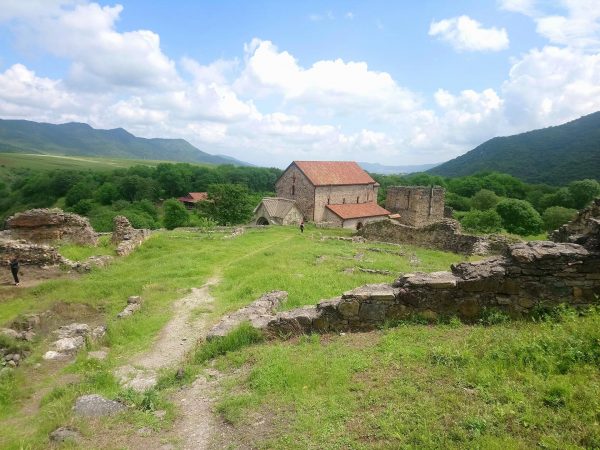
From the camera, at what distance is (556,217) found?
54625 mm

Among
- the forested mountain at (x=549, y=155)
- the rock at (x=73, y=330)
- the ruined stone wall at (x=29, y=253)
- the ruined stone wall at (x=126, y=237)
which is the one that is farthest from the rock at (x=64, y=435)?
the forested mountain at (x=549, y=155)

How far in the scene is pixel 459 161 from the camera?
176 meters

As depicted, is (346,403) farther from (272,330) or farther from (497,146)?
(497,146)

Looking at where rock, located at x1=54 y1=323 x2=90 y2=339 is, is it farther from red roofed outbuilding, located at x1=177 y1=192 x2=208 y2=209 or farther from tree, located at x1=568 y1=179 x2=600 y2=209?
red roofed outbuilding, located at x1=177 y1=192 x2=208 y2=209

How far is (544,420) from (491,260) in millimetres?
4356

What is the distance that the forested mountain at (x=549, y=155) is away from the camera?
92.6m

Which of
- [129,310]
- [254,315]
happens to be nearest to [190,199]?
[129,310]

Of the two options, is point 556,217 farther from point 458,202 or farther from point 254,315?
point 254,315

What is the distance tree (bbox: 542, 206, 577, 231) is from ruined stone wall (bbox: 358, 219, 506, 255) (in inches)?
1429

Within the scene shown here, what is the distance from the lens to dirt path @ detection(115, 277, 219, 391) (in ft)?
27.4

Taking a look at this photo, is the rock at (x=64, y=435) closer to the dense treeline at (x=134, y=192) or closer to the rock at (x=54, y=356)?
the rock at (x=54, y=356)

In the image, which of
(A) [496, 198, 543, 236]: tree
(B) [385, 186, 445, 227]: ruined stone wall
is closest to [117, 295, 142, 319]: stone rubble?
(B) [385, 186, 445, 227]: ruined stone wall

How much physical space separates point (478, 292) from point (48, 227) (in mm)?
21365

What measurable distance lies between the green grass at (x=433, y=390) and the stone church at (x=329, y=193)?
A: 3599 centimetres
